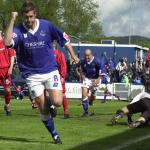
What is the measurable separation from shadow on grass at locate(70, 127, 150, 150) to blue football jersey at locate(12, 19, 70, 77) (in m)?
1.50

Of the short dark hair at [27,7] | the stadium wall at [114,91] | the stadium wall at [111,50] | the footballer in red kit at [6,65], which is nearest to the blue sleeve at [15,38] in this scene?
the short dark hair at [27,7]

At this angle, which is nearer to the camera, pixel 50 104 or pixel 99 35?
pixel 50 104

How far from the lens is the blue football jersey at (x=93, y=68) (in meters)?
16.9

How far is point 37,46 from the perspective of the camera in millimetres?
9789

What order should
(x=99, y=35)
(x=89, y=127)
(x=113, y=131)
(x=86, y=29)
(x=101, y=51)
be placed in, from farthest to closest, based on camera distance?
1. (x=99, y=35)
2. (x=86, y=29)
3. (x=101, y=51)
4. (x=89, y=127)
5. (x=113, y=131)

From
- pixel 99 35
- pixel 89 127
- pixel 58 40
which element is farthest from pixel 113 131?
pixel 99 35

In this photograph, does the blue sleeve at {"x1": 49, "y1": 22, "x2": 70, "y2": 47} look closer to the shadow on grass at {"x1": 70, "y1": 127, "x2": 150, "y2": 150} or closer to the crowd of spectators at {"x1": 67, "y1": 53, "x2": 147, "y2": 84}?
the shadow on grass at {"x1": 70, "y1": 127, "x2": 150, "y2": 150}

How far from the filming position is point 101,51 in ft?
146

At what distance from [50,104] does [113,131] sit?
258 centimetres

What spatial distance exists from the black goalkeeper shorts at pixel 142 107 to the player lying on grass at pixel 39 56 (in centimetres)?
340

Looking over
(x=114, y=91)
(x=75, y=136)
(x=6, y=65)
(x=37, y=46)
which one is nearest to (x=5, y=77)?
(x=6, y=65)

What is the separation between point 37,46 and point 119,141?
7.62 ft

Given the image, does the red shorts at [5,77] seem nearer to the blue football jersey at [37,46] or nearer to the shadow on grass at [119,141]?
the shadow on grass at [119,141]

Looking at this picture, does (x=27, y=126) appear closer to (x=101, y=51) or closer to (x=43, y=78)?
(x=43, y=78)
